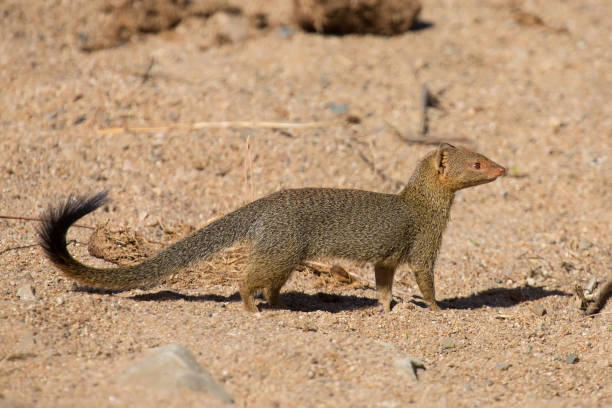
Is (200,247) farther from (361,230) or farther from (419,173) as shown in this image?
(419,173)

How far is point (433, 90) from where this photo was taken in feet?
25.2

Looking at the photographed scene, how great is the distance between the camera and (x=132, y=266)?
383 centimetres

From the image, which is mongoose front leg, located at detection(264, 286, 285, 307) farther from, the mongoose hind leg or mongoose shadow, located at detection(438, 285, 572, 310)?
mongoose shadow, located at detection(438, 285, 572, 310)

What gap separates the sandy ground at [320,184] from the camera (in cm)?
325

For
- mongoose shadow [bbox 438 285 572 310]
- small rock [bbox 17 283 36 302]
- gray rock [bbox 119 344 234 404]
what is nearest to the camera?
gray rock [bbox 119 344 234 404]

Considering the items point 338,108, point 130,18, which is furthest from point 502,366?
point 130,18

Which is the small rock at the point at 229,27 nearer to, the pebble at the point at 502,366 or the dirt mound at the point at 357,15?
the dirt mound at the point at 357,15

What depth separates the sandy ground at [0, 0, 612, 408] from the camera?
128 inches

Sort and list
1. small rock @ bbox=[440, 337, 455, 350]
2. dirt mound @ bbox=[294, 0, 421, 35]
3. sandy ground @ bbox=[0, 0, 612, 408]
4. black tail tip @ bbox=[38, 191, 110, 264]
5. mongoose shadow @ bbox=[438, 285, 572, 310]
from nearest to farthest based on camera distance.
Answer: sandy ground @ bbox=[0, 0, 612, 408] < black tail tip @ bbox=[38, 191, 110, 264] < small rock @ bbox=[440, 337, 455, 350] < mongoose shadow @ bbox=[438, 285, 572, 310] < dirt mound @ bbox=[294, 0, 421, 35]

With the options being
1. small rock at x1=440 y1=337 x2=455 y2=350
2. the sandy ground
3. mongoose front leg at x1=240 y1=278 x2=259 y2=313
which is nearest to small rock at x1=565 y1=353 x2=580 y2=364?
the sandy ground

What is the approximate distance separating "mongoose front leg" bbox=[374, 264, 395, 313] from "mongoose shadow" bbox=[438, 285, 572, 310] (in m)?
0.34

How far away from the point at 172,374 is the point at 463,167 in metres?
2.43

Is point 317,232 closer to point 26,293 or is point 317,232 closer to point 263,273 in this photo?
point 263,273

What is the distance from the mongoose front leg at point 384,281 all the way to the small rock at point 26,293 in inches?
83.5
